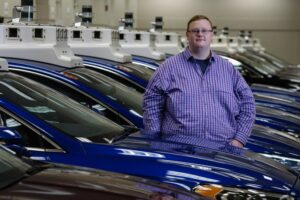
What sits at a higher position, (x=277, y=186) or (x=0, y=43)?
(x=0, y=43)

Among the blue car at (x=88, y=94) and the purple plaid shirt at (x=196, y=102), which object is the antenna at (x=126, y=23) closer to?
the blue car at (x=88, y=94)

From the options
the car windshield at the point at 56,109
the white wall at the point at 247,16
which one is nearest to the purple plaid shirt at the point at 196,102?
the car windshield at the point at 56,109

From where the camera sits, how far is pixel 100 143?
159 inches

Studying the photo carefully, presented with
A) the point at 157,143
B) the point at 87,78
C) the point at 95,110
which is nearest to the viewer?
the point at 157,143

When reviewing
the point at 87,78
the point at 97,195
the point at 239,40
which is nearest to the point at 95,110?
the point at 87,78

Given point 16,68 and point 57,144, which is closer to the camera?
point 57,144

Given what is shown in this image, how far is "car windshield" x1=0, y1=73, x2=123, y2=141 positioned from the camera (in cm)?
415

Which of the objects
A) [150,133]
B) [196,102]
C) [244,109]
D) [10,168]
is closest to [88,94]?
[150,133]

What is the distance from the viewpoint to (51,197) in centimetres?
263

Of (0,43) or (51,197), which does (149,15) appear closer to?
(0,43)

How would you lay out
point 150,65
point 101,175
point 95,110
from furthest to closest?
point 150,65 → point 95,110 → point 101,175

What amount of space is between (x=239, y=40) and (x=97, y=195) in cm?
1631

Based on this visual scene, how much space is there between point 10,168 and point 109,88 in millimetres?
2588

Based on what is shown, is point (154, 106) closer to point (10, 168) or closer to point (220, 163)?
point (220, 163)
